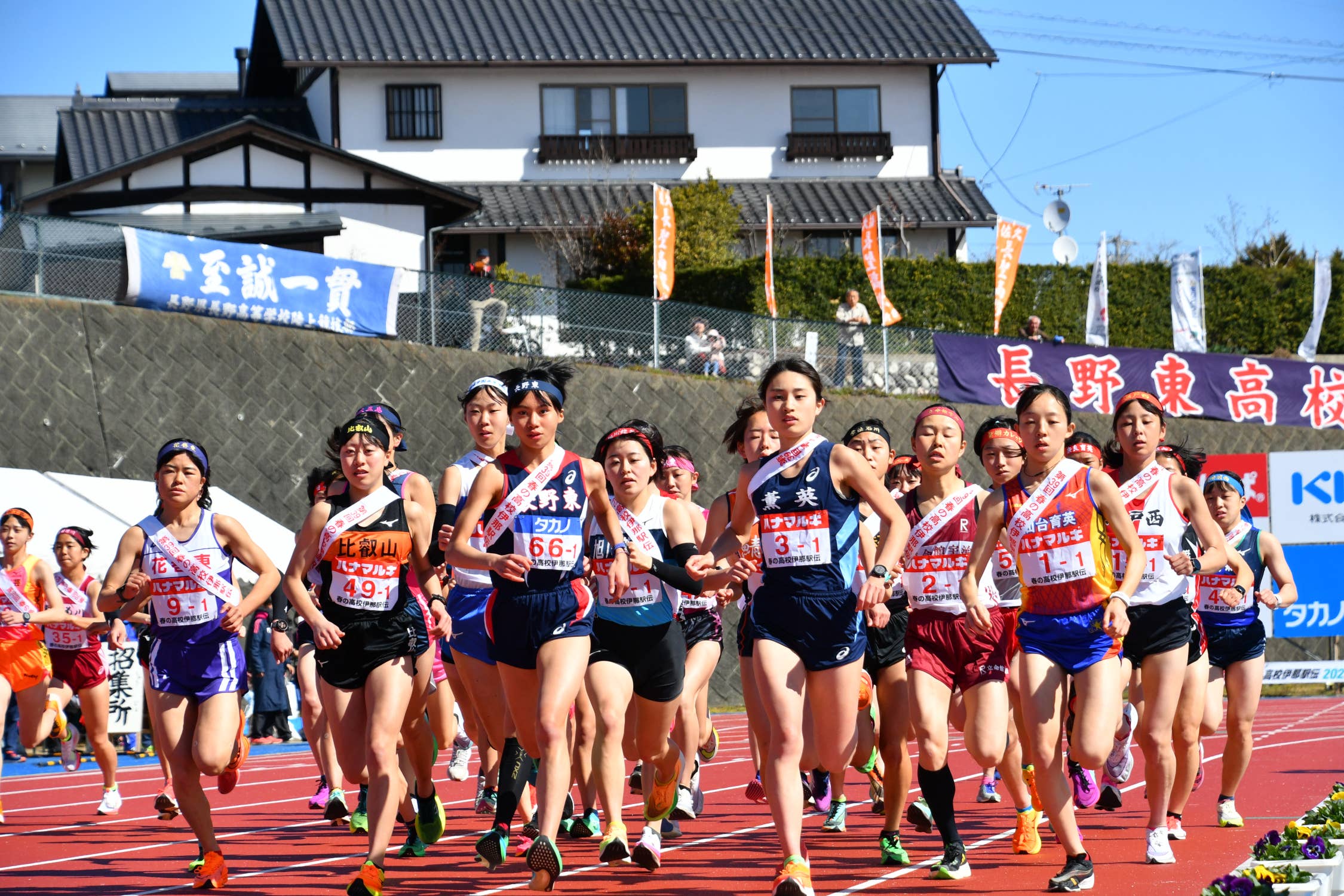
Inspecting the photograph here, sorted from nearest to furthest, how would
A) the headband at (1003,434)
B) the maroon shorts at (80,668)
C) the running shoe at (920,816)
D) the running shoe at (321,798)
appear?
the headband at (1003,434) → the running shoe at (920,816) → the running shoe at (321,798) → the maroon shorts at (80,668)

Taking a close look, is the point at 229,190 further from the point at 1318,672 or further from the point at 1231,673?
the point at 1231,673

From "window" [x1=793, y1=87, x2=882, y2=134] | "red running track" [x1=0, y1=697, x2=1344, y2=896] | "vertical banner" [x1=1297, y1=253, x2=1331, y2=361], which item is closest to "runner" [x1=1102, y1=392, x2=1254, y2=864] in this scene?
"red running track" [x1=0, y1=697, x2=1344, y2=896]

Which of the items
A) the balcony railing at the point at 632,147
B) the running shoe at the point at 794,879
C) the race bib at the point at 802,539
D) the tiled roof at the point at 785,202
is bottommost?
the running shoe at the point at 794,879

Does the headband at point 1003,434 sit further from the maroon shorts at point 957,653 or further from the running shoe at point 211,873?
the running shoe at point 211,873

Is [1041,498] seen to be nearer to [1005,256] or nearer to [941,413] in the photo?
[941,413]

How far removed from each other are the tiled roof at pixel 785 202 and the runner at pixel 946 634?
27.9 m

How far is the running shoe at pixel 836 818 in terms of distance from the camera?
9273 millimetres

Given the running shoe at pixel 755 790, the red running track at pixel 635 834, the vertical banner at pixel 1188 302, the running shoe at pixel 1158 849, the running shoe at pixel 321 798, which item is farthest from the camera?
the vertical banner at pixel 1188 302

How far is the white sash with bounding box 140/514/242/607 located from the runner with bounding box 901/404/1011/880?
139 inches

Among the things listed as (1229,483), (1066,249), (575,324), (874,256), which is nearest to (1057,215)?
(1066,249)

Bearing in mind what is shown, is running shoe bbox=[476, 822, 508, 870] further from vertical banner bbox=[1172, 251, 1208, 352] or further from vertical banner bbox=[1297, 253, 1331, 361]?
vertical banner bbox=[1297, 253, 1331, 361]

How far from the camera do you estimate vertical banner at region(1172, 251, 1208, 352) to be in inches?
1281

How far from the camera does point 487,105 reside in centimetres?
3769

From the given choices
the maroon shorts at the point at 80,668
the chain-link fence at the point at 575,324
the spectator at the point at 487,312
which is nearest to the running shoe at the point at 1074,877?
the maroon shorts at the point at 80,668
